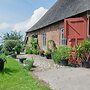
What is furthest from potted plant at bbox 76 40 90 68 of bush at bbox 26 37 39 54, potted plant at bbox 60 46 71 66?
bush at bbox 26 37 39 54

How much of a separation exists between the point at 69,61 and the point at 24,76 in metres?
5.38

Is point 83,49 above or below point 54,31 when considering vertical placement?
below

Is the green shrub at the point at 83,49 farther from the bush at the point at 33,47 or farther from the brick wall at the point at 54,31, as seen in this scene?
the bush at the point at 33,47

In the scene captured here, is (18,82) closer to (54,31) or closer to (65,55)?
(65,55)

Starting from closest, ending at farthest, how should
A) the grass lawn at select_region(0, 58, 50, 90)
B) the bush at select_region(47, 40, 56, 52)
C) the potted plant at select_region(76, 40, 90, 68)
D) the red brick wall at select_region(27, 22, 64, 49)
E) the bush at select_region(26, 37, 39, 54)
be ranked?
the grass lawn at select_region(0, 58, 50, 90), the potted plant at select_region(76, 40, 90, 68), the red brick wall at select_region(27, 22, 64, 49), the bush at select_region(47, 40, 56, 52), the bush at select_region(26, 37, 39, 54)

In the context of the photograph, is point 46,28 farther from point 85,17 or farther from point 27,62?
point 27,62

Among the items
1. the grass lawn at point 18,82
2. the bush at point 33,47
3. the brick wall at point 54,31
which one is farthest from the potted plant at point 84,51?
the bush at point 33,47

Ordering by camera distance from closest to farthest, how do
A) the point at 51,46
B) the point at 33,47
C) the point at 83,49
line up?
the point at 83,49
the point at 51,46
the point at 33,47

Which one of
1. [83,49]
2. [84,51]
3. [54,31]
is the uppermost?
[54,31]

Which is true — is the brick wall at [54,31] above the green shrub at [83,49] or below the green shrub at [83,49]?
above

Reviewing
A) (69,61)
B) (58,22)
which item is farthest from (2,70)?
(58,22)

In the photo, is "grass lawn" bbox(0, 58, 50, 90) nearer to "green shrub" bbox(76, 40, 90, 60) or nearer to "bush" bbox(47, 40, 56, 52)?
"green shrub" bbox(76, 40, 90, 60)

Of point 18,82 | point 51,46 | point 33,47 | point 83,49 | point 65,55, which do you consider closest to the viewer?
point 18,82

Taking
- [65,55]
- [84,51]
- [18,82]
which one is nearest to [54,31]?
[65,55]
